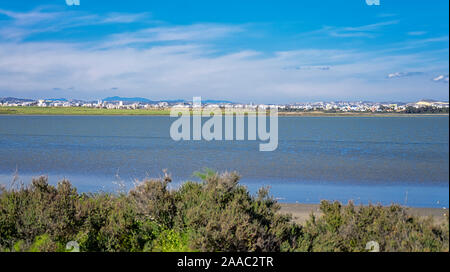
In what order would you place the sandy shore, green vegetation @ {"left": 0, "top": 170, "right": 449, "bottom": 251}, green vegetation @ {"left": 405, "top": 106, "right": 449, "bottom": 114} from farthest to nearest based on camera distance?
the sandy shore, green vegetation @ {"left": 405, "top": 106, "right": 449, "bottom": 114}, green vegetation @ {"left": 0, "top": 170, "right": 449, "bottom": 251}

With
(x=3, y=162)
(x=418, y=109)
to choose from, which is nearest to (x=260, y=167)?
(x=3, y=162)

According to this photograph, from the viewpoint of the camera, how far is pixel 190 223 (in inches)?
224

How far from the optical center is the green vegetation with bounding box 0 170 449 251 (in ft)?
17.2

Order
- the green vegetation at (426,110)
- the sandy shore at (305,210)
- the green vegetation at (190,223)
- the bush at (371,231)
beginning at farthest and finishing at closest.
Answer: the sandy shore at (305,210) → the green vegetation at (426,110) → the green vegetation at (190,223) → the bush at (371,231)

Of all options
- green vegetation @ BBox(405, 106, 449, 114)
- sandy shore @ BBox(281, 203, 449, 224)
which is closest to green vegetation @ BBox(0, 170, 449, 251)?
green vegetation @ BBox(405, 106, 449, 114)

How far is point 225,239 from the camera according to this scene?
5141 mm

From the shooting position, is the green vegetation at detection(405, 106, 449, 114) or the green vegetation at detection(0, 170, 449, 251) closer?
the green vegetation at detection(0, 170, 449, 251)

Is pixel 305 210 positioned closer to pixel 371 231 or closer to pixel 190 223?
pixel 371 231

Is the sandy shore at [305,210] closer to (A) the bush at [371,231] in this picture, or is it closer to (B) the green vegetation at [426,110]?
(B) the green vegetation at [426,110]

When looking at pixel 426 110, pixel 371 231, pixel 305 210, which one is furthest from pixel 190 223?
pixel 305 210

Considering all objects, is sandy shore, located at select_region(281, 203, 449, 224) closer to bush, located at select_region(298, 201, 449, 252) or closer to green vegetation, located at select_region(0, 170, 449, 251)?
bush, located at select_region(298, 201, 449, 252)

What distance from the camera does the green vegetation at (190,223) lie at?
17.2 ft

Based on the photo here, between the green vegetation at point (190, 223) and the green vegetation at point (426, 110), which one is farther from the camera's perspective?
the green vegetation at point (426, 110)

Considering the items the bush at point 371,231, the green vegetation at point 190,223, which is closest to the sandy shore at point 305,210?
the bush at point 371,231
